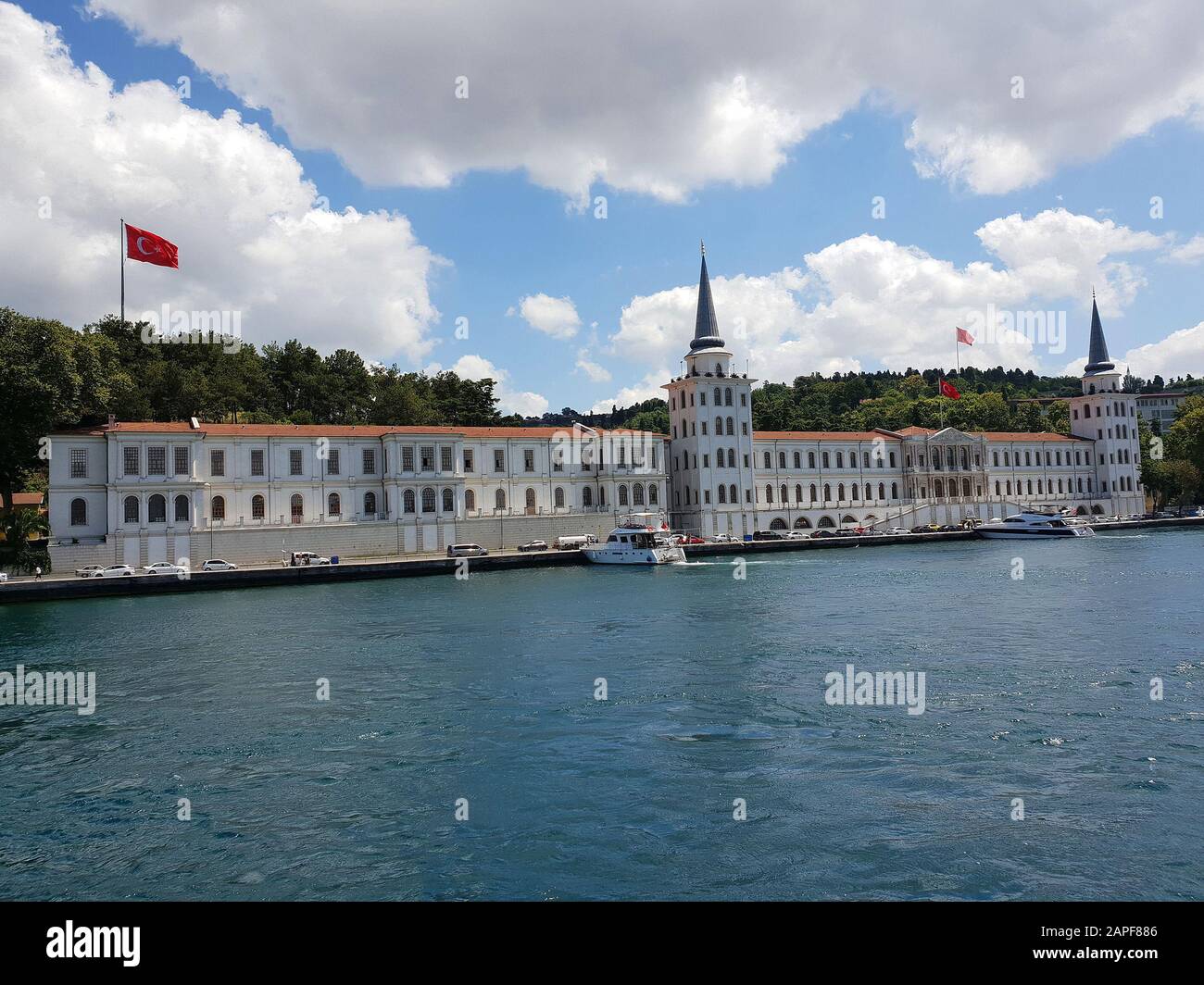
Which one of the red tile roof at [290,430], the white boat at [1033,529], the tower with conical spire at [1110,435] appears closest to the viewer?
the red tile roof at [290,430]

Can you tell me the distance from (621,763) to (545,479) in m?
52.3

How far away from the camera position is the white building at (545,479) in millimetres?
50469

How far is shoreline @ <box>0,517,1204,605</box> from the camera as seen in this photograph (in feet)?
141

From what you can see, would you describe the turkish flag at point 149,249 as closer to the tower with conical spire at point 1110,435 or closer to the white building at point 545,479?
the white building at point 545,479

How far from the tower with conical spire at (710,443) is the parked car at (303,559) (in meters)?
30.2

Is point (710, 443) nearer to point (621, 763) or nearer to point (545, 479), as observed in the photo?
point (545, 479)

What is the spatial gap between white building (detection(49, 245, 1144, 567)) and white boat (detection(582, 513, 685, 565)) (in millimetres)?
7457

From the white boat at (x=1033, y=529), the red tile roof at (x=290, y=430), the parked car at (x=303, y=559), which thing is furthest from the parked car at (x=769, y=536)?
the parked car at (x=303, y=559)

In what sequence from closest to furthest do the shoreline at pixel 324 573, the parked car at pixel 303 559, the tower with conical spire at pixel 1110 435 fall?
1. the shoreline at pixel 324 573
2. the parked car at pixel 303 559
3. the tower with conical spire at pixel 1110 435

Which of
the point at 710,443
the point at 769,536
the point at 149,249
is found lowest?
the point at 769,536

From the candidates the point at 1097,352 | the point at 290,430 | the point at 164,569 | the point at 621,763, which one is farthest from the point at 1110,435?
the point at 621,763

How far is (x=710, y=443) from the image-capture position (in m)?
71.3
